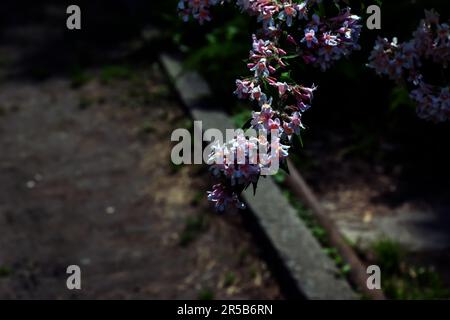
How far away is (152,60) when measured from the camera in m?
8.92

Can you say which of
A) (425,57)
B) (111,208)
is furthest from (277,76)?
(111,208)

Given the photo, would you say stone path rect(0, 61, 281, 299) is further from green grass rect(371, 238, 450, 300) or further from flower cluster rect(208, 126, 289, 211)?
flower cluster rect(208, 126, 289, 211)

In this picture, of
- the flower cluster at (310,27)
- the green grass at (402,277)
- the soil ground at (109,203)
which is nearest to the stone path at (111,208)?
the soil ground at (109,203)

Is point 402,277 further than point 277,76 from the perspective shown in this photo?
Yes

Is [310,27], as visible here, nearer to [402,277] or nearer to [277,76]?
[277,76]

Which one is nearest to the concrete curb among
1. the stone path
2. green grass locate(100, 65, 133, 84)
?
the stone path

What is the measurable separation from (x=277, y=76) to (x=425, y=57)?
0.65 m

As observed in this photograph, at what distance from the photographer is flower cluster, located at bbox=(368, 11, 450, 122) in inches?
124

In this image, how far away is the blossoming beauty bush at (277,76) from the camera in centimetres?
262

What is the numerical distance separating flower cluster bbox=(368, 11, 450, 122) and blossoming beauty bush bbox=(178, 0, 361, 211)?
0.25 m

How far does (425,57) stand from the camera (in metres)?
3.25

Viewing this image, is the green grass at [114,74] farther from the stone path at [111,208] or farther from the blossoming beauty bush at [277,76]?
the blossoming beauty bush at [277,76]

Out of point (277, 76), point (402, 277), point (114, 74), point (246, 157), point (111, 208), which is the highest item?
point (114, 74)
